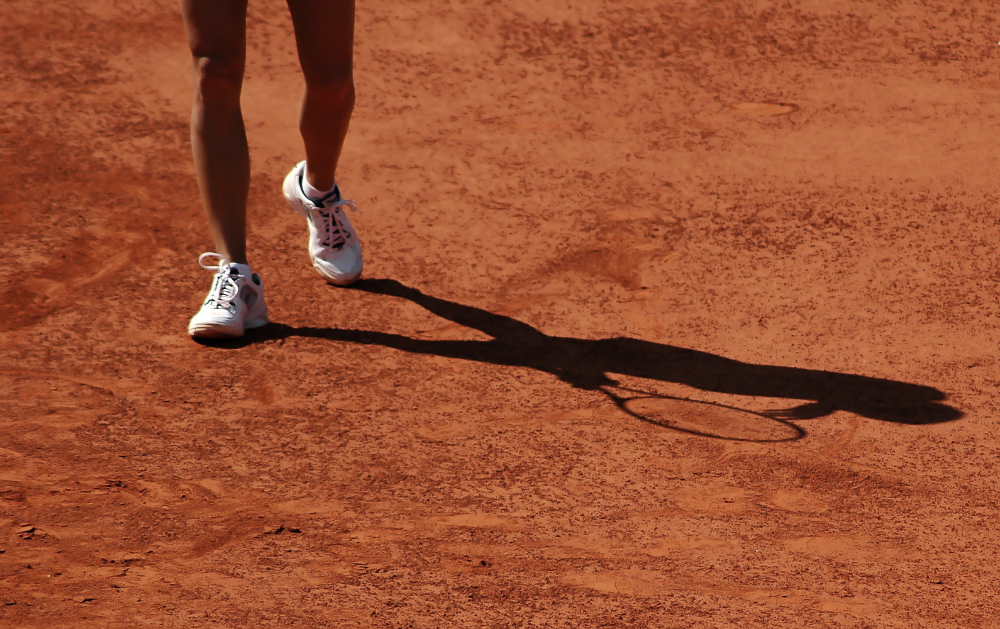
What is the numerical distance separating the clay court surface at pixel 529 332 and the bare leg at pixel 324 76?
53 centimetres

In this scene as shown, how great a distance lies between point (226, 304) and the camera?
134 inches

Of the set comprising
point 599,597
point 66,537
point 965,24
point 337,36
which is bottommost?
point 66,537

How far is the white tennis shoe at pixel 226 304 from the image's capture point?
3.39 metres

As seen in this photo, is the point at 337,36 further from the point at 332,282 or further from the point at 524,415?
the point at 524,415

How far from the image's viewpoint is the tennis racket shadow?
10.2ft

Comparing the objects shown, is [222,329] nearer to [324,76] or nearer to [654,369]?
[324,76]

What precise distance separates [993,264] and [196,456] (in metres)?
3.01

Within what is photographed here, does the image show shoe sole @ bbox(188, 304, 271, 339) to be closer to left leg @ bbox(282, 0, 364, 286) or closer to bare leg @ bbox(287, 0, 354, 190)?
left leg @ bbox(282, 0, 364, 286)

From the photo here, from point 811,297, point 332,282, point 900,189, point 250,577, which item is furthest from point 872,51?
point 250,577

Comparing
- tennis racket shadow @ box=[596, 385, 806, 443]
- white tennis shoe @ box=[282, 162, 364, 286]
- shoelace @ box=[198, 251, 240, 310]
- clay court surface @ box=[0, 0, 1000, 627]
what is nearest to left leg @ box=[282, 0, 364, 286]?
white tennis shoe @ box=[282, 162, 364, 286]

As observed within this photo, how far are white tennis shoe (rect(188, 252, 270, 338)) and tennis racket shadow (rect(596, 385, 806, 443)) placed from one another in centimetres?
124

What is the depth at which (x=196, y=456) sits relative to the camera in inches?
116

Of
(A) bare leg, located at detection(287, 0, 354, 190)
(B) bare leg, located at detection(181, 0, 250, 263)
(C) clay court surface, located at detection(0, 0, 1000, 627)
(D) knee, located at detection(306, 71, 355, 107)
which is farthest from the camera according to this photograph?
(D) knee, located at detection(306, 71, 355, 107)

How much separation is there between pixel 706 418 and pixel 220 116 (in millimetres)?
1796
